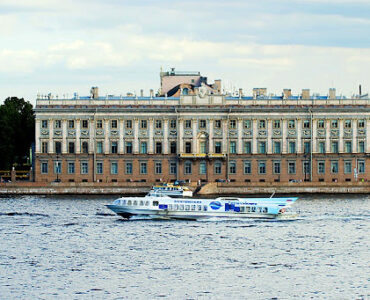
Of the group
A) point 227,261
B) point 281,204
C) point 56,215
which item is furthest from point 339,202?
point 227,261

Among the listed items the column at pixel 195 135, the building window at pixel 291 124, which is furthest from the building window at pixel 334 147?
the column at pixel 195 135

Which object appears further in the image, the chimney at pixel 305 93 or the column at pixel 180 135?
the chimney at pixel 305 93

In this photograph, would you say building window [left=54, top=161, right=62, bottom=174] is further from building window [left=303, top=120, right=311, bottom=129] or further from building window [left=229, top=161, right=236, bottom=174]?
building window [left=303, top=120, right=311, bottom=129]

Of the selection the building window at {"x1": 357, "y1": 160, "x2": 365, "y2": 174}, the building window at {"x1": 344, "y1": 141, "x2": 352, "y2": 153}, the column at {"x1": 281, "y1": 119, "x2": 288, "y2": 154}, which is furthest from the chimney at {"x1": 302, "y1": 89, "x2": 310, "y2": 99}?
the building window at {"x1": 357, "y1": 160, "x2": 365, "y2": 174}

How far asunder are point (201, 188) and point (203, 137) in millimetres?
12405

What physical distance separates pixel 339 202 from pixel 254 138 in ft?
81.7

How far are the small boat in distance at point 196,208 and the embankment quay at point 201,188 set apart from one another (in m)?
30.0

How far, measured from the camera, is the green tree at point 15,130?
430 feet

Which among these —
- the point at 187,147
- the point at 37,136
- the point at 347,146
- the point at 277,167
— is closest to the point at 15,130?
the point at 37,136

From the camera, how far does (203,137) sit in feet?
408

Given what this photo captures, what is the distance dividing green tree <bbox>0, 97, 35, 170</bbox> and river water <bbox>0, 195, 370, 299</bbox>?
45.4 meters

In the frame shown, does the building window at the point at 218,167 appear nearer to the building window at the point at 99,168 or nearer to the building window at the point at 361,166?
the building window at the point at 99,168

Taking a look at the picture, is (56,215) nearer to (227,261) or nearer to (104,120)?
(227,261)

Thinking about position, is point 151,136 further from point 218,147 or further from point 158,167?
point 218,147
